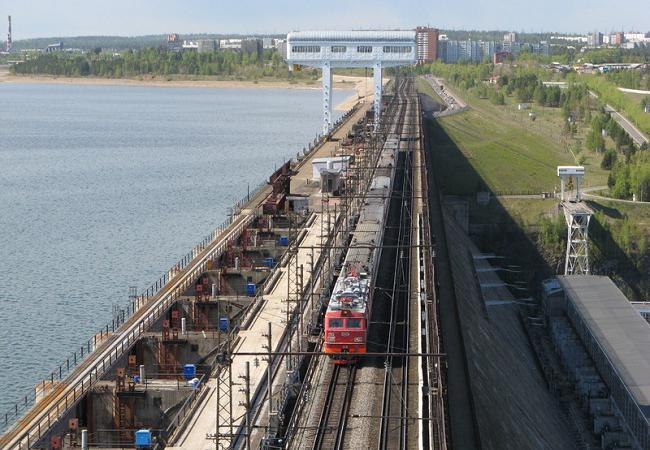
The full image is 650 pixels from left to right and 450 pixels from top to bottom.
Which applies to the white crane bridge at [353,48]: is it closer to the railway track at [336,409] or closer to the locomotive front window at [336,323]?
the locomotive front window at [336,323]

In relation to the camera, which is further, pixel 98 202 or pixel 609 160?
pixel 609 160

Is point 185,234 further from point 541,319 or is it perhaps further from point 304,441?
point 304,441

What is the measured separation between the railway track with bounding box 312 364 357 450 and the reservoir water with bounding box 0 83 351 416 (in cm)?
1352

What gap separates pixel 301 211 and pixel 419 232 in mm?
10720

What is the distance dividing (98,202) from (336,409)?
2272 inches

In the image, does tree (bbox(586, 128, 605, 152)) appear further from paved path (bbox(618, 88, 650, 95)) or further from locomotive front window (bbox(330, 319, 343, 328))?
locomotive front window (bbox(330, 319, 343, 328))

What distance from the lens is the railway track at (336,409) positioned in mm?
25438

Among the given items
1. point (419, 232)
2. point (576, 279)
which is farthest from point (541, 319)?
point (419, 232)

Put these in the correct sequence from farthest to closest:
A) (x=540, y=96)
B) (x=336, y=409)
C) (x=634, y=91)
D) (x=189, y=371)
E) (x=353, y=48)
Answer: (x=634, y=91) → (x=540, y=96) → (x=353, y=48) → (x=189, y=371) → (x=336, y=409)

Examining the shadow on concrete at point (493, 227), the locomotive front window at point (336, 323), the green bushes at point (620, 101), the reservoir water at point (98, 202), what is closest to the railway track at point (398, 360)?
the locomotive front window at point (336, 323)

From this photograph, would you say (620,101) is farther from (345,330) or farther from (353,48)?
(345,330)

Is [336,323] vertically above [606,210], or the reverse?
[336,323]

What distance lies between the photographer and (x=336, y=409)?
27422mm

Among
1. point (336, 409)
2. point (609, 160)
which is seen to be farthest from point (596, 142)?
point (336, 409)
